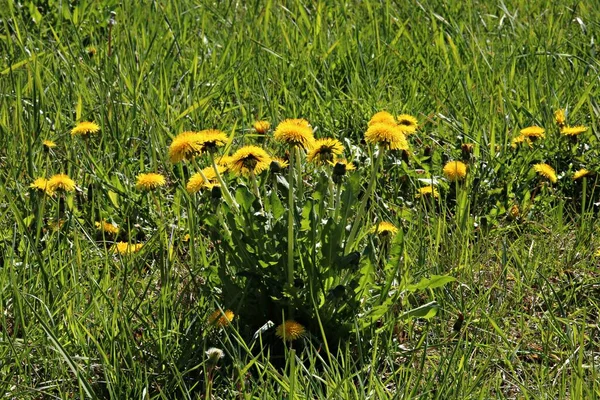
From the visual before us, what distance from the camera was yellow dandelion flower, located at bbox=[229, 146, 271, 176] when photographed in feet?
7.07

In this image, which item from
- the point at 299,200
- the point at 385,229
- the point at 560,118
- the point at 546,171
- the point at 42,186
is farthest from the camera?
the point at 560,118

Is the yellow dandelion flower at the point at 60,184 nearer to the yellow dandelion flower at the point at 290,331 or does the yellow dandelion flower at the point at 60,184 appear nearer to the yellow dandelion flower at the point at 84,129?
the yellow dandelion flower at the point at 84,129

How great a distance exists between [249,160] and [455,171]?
85cm

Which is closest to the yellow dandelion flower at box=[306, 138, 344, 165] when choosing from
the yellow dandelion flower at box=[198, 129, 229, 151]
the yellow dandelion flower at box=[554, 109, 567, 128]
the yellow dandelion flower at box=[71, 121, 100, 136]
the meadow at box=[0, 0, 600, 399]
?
the meadow at box=[0, 0, 600, 399]

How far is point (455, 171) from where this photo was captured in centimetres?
279

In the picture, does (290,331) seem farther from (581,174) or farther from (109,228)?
(581,174)

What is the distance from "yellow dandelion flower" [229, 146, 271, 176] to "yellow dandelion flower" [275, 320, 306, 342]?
0.37 metres

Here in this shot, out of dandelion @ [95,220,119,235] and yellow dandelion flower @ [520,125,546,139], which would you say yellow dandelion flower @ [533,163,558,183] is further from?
dandelion @ [95,220,119,235]

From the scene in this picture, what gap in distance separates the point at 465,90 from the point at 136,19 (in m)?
1.45

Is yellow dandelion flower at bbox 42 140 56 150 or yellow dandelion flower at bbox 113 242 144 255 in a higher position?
yellow dandelion flower at bbox 42 140 56 150

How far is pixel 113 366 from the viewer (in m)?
2.01

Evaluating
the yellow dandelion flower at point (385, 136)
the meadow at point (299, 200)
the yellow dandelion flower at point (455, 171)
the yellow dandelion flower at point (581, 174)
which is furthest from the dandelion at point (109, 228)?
the yellow dandelion flower at point (581, 174)

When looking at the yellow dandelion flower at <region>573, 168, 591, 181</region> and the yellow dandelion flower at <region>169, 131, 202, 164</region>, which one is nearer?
the yellow dandelion flower at <region>169, 131, 202, 164</region>

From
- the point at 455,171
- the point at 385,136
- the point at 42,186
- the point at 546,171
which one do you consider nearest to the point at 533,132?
the point at 546,171
